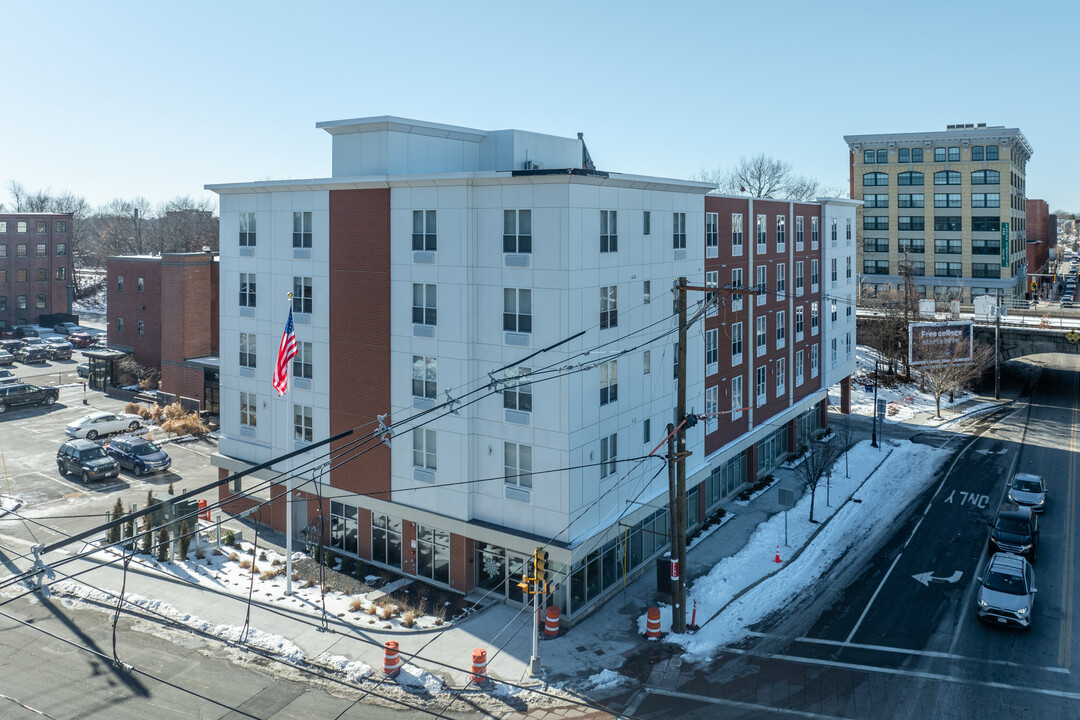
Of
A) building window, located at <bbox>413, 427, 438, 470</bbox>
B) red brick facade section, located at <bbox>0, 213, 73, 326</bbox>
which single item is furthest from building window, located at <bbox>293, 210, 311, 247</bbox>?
red brick facade section, located at <bbox>0, 213, 73, 326</bbox>

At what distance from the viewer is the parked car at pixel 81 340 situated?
279ft

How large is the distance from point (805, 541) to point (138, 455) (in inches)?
1318

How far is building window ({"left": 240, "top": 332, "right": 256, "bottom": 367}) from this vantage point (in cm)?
3494

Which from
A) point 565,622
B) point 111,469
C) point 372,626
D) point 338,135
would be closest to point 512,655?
point 565,622

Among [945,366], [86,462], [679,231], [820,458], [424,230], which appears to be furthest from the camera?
[945,366]

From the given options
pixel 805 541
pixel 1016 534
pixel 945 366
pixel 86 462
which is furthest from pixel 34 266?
pixel 1016 534

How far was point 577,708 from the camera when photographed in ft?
72.5

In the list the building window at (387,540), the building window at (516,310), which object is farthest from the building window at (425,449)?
the building window at (516,310)

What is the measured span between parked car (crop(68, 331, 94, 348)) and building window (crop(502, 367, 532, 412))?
7269 cm

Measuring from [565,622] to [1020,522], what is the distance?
793 inches

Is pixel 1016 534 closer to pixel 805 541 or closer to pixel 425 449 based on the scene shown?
pixel 805 541

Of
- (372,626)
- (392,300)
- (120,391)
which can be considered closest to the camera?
(372,626)

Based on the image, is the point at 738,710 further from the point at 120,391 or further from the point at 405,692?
the point at 120,391

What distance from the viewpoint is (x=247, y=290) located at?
34938 millimetres
